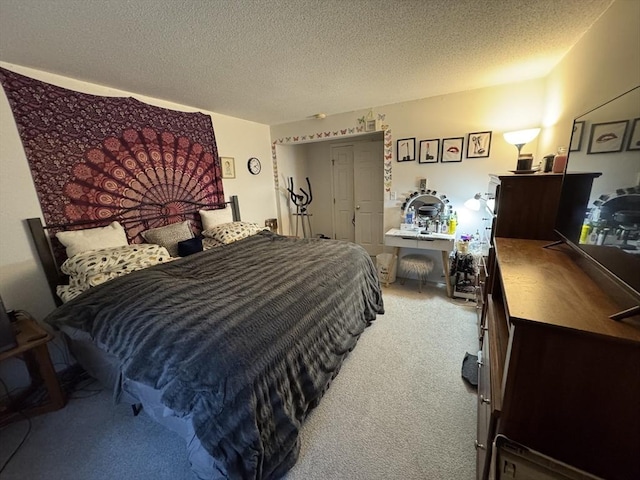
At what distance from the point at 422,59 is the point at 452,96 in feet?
3.81

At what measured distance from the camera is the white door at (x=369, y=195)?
4.20 meters

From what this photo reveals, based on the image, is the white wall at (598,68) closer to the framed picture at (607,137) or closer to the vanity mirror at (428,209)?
the framed picture at (607,137)

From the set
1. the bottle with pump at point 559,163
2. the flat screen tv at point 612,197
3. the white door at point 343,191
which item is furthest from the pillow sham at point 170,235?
the bottle with pump at point 559,163

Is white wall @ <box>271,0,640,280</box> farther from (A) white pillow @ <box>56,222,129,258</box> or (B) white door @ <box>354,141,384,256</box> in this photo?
(A) white pillow @ <box>56,222,129,258</box>

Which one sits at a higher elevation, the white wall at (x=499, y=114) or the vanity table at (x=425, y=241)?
the white wall at (x=499, y=114)

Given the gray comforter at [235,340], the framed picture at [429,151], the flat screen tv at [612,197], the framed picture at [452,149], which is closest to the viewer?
the flat screen tv at [612,197]

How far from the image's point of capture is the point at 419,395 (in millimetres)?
1746

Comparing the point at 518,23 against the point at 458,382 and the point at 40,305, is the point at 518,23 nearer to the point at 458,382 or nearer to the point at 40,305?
the point at 458,382

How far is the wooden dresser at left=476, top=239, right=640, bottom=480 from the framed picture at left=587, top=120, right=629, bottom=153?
1.72 feet

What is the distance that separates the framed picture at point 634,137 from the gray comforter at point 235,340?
1549 mm

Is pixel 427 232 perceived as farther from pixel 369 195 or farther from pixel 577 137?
pixel 577 137

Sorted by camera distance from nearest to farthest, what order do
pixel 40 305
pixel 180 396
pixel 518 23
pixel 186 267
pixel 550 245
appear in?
1. pixel 180 396
2. pixel 550 245
3. pixel 518 23
4. pixel 40 305
5. pixel 186 267

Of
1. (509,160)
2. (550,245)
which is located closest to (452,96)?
(509,160)

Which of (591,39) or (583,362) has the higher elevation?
(591,39)
